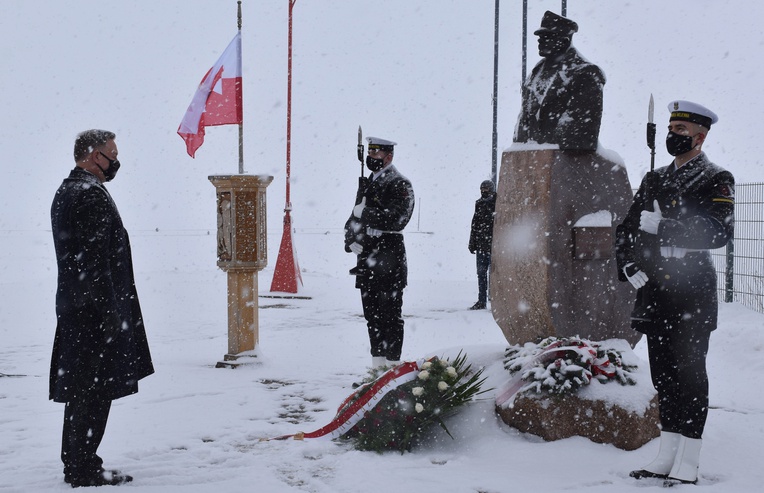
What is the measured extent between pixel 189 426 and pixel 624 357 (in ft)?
9.76

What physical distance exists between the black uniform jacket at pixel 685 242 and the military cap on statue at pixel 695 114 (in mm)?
185

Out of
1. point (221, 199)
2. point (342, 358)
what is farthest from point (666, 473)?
point (221, 199)

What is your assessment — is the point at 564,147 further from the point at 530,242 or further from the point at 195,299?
the point at 195,299

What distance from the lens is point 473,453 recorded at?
175 inches

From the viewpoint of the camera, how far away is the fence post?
11047mm

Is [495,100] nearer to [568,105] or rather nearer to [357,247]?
[357,247]

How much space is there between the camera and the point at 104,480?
12.7 feet

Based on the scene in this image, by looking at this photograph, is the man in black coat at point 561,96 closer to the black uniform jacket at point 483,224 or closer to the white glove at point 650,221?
the white glove at point 650,221

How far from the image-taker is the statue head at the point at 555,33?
5.54 meters

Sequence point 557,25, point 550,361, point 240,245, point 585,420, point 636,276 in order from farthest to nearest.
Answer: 1. point 240,245
2. point 557,25
3. point 550,361
4. point 585,420
5. point 636,276

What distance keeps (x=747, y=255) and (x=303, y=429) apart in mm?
8156

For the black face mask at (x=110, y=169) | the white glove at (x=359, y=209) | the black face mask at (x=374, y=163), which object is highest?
the black face mask at (x=374, y=163)

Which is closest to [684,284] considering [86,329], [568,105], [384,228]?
[568,105]

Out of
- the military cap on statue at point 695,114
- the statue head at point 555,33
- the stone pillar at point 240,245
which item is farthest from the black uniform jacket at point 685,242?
the stone pillar at point 240,245
